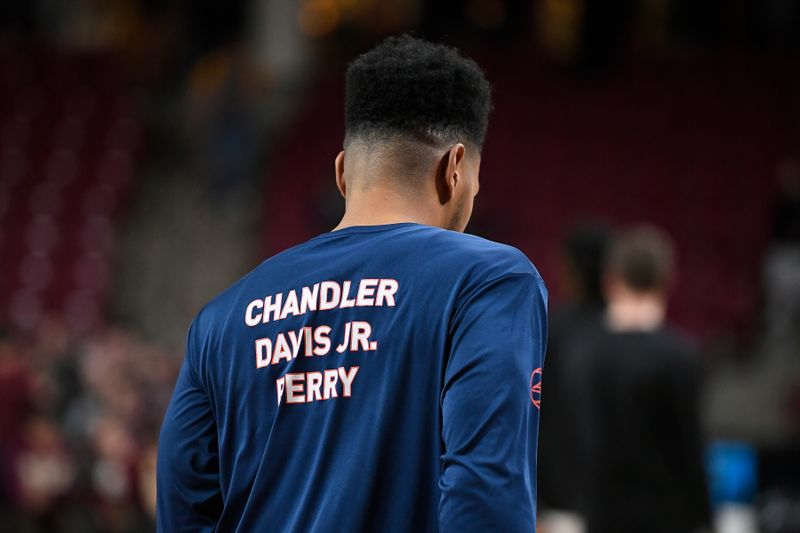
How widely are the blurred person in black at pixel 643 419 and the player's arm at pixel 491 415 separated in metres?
2.50

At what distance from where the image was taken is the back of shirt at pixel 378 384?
176 centimetres

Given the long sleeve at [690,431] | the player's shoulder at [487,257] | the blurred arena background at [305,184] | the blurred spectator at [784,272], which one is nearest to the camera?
the player's shoulder at [487,257]

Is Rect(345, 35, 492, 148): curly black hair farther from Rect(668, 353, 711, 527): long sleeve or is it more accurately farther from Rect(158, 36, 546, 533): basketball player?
Rect(668, 353, 711, 527): long sleeve

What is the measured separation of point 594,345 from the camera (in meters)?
4.37

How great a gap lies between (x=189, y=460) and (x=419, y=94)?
701 mm

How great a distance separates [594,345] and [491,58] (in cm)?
1170

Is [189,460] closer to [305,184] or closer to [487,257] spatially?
[487,257]

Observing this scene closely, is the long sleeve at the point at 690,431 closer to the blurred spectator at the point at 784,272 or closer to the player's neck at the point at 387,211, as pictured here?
the player's neck at the point at 387,211

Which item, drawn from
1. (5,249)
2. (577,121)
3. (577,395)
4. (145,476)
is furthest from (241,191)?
(577,395)

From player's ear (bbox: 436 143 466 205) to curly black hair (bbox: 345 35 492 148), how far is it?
22 millimetres

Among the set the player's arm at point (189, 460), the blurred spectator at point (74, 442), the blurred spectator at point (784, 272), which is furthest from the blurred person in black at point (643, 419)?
the blurred spectator at point (784, 272)

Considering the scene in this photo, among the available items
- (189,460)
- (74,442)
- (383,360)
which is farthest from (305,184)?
(383,360)

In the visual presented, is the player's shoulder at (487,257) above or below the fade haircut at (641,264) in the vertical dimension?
above

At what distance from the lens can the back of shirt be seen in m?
1.76
